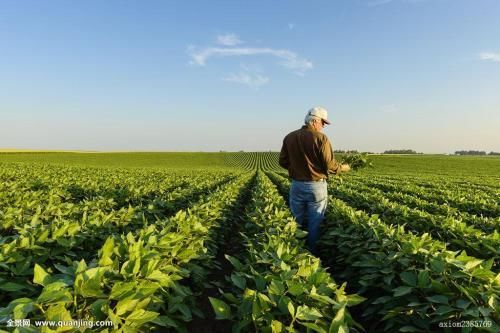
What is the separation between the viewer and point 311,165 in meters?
5.93

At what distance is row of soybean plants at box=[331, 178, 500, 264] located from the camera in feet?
14.1

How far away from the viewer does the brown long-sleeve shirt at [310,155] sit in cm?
583

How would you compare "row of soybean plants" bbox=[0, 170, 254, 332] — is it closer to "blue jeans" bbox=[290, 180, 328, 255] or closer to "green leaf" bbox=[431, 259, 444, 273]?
"green leaf" bbox=[431, 259, 444, 273]

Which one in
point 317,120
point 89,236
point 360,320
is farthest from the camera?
point 317,120

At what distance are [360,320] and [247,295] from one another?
216cm

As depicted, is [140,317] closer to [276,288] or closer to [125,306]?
[125,306]

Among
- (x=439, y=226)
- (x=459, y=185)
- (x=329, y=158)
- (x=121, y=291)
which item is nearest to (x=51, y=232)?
(x=121, y=291)

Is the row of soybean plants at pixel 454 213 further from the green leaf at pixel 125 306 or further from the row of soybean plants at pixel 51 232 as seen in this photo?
the row of soybean plants at pixel 51 232

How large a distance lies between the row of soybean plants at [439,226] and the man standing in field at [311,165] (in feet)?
4.85

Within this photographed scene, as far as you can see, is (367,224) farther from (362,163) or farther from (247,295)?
(362,163)

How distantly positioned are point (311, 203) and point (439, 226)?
7.00 feet

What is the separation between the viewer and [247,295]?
225 cm

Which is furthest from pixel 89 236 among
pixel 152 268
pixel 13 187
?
pixel 13 187

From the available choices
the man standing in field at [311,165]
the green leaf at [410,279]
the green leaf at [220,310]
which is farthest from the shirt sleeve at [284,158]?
the green leaf at [220,310]
